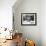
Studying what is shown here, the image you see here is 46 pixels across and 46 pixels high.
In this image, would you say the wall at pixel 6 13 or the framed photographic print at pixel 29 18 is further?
the framed photographic print at pixel 29 18

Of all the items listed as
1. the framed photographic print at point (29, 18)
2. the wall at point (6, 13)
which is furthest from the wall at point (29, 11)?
the wall at point (6, 13)

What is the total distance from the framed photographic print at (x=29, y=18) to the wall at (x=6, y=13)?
1.17 meters

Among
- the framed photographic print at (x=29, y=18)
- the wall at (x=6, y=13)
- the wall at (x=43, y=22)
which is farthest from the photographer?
the framed photographic print at (x=29, y=18)

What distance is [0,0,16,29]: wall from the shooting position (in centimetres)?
435

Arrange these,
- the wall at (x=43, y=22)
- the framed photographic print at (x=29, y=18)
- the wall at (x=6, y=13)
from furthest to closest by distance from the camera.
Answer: the framed photographic print at (x=29, y=18) < the wall at (x=43, y=22) < the wall at (x=6, y=13)

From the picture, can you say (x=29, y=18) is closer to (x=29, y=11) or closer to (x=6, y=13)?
(x=29, y=11)

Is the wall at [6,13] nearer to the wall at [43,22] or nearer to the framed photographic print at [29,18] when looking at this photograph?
the framed photographic print at [29,18]

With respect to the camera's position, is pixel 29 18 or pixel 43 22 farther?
pixel 29 18

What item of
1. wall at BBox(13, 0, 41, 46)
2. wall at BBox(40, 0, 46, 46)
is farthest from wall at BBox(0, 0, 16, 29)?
wall at BBox(40, 0, 46, 46)

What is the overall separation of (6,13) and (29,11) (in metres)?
1.44

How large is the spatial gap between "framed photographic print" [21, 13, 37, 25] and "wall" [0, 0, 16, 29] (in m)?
1.17

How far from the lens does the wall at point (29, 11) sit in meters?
5.50

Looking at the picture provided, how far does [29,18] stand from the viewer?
17.9 ft

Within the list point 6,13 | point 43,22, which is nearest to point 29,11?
point 43,22
